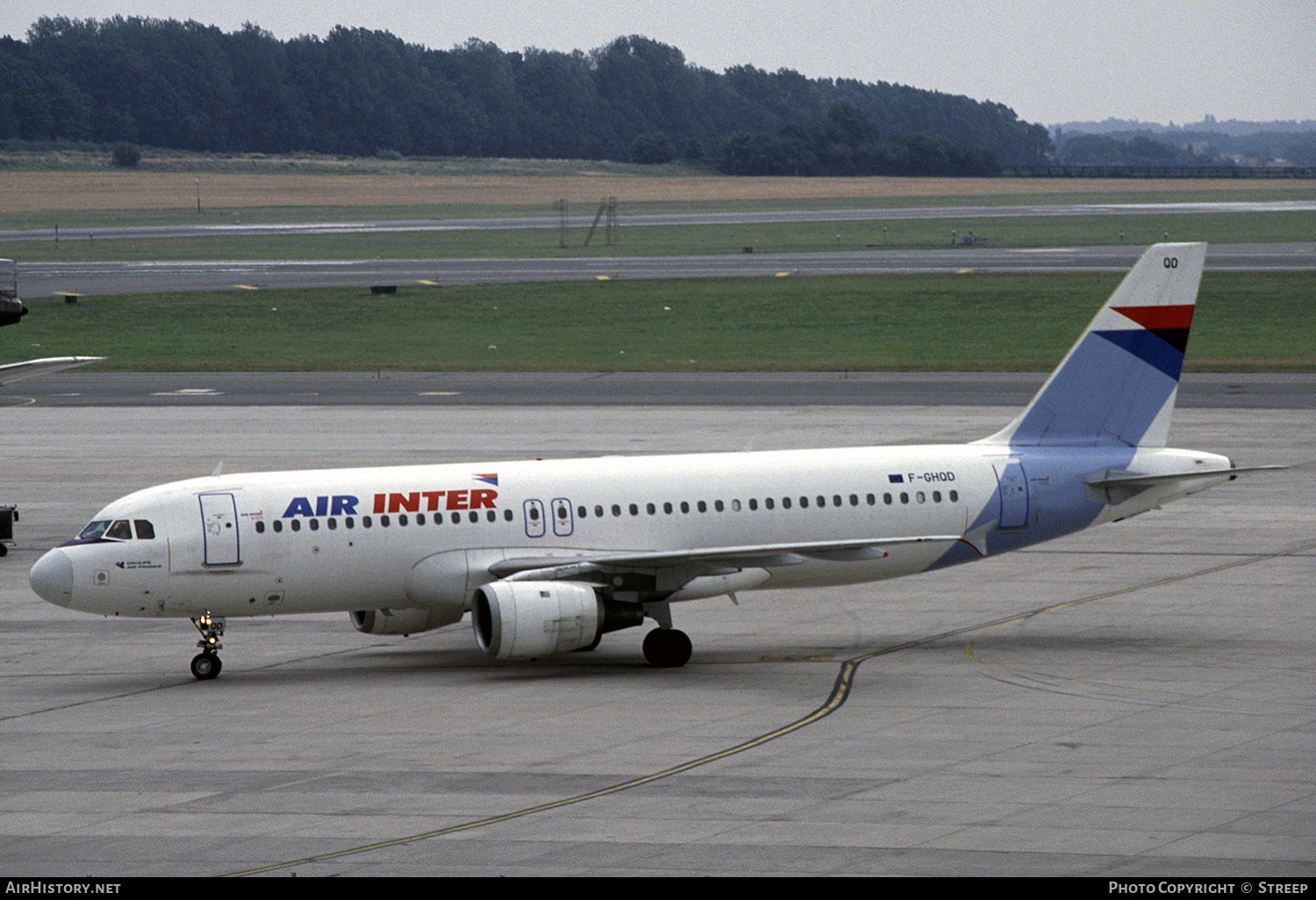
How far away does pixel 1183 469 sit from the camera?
110 ft

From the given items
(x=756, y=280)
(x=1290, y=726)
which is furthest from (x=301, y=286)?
(x=1290, y=726)

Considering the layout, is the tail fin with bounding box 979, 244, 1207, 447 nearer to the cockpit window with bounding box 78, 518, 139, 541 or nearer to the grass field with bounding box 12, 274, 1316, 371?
the cockpit window with bounding box 78, 518, 139, 541

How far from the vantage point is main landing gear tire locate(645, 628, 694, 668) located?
30.5m

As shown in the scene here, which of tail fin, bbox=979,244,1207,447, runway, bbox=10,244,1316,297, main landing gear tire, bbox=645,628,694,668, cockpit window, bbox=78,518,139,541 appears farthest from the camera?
runway, bbox=10,244,1316,297

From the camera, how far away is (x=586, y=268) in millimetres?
129000

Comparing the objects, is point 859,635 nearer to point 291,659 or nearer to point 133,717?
point 291,659

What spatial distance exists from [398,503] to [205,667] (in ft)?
15.6

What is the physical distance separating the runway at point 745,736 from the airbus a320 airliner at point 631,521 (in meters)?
1.44

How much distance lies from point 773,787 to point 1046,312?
253 feet

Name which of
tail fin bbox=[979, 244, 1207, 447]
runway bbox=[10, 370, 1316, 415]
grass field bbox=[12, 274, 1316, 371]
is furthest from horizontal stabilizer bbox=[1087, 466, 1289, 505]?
grass field bbox=[12, 274, 1316, 371]

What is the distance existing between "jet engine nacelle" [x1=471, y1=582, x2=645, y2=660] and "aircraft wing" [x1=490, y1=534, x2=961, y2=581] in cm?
57

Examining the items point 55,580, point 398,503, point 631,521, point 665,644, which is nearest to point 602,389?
point 631,521

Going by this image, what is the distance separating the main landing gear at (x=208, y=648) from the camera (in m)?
30.3

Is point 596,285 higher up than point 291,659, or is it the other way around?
point 596,285
